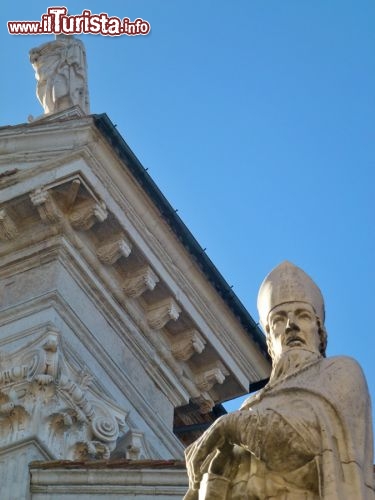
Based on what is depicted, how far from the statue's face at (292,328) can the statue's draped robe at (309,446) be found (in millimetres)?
364

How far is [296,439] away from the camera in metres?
8.09

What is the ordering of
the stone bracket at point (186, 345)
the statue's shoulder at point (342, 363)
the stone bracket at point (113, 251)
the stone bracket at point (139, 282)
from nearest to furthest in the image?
the statue's shoulder at point (342, 363), the stone bracket at point (113, 251), the stone bracket at point (139, 282), the stone bracket at point (186, 345)

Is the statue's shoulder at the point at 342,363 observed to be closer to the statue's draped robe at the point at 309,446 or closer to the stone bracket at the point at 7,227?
the statue's draped robe at the point at 309,446

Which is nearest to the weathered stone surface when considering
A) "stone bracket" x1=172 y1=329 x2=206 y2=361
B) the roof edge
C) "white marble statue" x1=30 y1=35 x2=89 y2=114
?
"stone bracket" x1=172 y1=329 x2=206 y2=361

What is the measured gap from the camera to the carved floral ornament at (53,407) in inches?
576

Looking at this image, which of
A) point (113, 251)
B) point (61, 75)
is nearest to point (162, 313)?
point (113, 251)

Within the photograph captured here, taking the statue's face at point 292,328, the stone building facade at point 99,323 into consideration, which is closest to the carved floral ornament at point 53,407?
the stone building facade at point 99,323

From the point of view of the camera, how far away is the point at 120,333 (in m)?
17.5

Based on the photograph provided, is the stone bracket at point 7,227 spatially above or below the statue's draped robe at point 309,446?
above

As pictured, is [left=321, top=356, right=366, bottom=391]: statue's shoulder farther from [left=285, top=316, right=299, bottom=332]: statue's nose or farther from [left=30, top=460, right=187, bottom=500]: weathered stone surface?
[left=30, top=460, right=187, bottom=500]: weathered stone surface

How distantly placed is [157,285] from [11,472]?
4.49 metres

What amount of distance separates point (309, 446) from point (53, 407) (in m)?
7.05

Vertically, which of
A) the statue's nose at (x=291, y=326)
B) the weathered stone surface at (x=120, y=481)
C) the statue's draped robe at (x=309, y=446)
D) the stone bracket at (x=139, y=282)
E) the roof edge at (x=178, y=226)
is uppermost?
the roof edge at (x=178, y=226)

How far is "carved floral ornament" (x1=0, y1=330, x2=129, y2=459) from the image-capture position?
48.0ft
